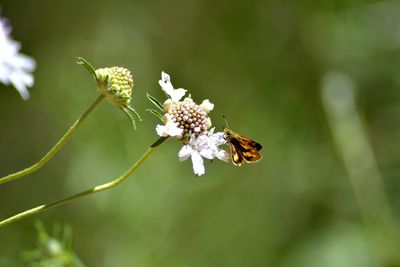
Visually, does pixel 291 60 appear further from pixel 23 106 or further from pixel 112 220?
pixel 23 106

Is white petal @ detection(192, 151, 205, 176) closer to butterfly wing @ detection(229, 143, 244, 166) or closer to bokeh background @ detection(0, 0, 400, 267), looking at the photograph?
butterfly wing @ detection(229, 143, 244, 166)

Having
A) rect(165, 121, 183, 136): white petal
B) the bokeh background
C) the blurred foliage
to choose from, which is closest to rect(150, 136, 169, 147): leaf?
rect(165, 121, 183, 136): white petal

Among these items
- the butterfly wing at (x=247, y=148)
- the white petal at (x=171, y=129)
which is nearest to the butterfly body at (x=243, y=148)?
the butterfly wing at (x=247, y=148)

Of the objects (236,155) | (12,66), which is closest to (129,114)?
(236,155)

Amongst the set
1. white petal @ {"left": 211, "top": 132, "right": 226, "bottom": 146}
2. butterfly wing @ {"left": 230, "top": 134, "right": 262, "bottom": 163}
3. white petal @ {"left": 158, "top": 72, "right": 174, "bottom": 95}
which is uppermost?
white petal @ {"left": 158, "top": 72, "right": 174, "bottom": 95}

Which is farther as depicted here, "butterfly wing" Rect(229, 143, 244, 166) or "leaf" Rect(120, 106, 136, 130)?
"butterfly wing" Rect(229, 143, 244, 166)

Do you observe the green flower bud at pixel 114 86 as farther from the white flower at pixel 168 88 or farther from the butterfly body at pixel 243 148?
the butterfly body at pixel 243 148

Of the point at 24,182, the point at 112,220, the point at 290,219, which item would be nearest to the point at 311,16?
the point at 290,219
